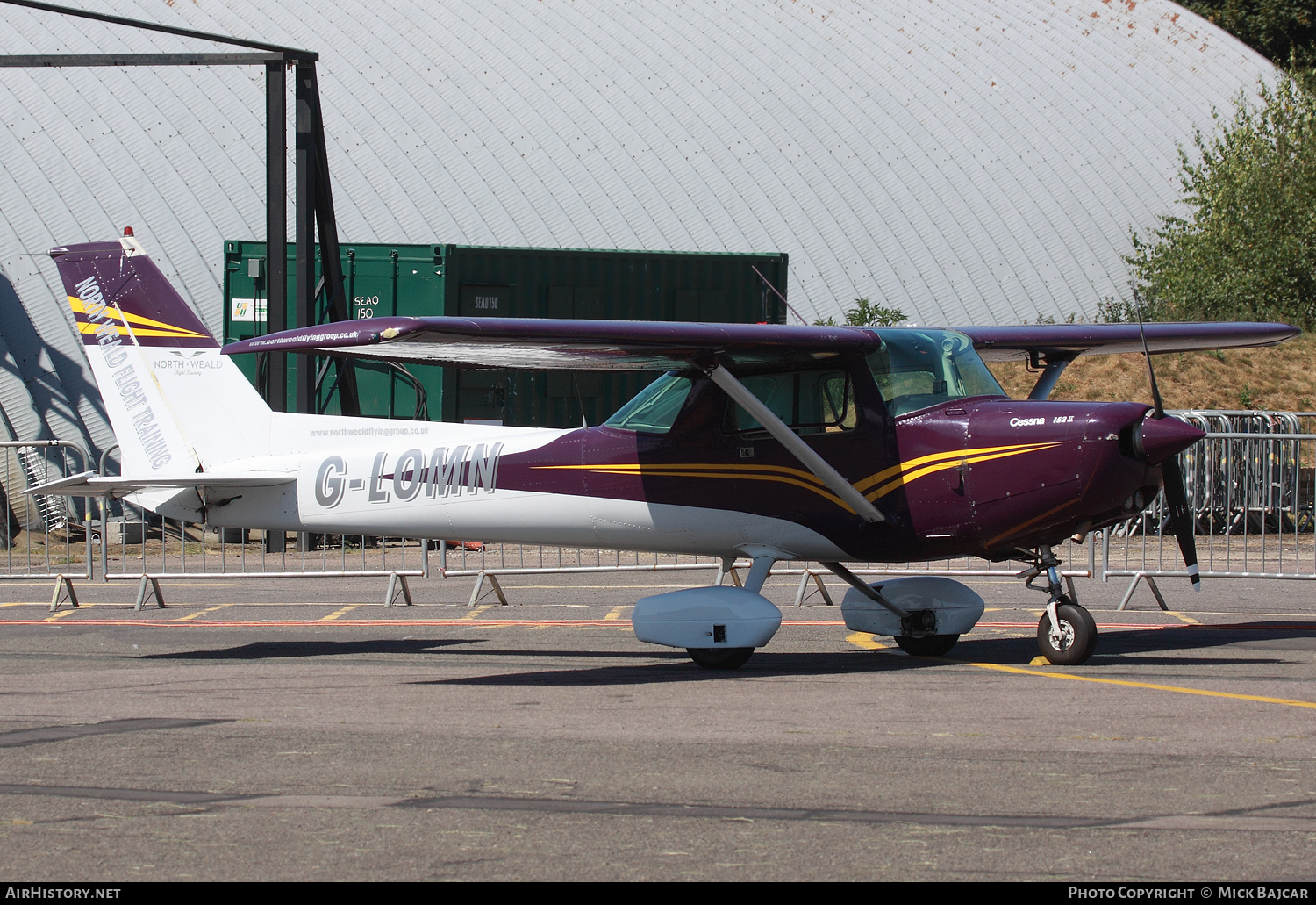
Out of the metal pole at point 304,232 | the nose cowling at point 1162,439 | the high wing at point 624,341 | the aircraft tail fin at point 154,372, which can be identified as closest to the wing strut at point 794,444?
the high wing at point 624,341

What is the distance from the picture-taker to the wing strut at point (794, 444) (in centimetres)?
898

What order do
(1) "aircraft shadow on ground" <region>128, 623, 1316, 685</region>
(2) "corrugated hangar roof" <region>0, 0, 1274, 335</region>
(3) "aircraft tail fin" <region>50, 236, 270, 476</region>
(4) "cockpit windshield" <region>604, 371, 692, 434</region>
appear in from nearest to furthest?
1. (1) "aircraft shadow on ground" <region>128, 623, 1316, 685</region>
2. (4) "cockpit windshield" <region>604, 371, 692, 434</region>
3. (3) "aircraft tail fin" <region>50, 236, 270, 476</region>
4. (2) "corrugated hangar roof" <region>0, 0, 1274, 335</region>

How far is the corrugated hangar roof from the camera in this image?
2616cm

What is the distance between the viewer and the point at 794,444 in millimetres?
9062

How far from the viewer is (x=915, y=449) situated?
9008 millimetres

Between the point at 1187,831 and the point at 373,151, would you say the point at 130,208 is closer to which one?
the point at 373,151

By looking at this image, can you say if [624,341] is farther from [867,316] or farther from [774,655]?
[867,316]

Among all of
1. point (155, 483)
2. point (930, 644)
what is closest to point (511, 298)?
point (155, 483)

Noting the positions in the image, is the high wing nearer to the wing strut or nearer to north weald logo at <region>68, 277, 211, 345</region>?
the wing strut

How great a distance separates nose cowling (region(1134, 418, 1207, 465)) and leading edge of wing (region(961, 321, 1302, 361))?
6.95ft

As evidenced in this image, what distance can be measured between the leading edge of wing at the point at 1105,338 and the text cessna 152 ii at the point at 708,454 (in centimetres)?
3

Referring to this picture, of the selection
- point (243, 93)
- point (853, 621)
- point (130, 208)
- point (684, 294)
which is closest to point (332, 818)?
point (853, 621)

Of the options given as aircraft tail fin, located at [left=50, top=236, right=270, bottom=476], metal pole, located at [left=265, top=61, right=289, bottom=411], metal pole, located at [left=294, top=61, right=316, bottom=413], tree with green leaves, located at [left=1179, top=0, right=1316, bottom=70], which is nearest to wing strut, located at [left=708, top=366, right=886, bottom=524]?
aircraft tail fin, located at [left=50, top=236, right=270, bottom=476]

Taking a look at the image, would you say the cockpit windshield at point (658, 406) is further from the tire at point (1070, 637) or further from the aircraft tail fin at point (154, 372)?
the aircraft tail fin at point (154, 372)
